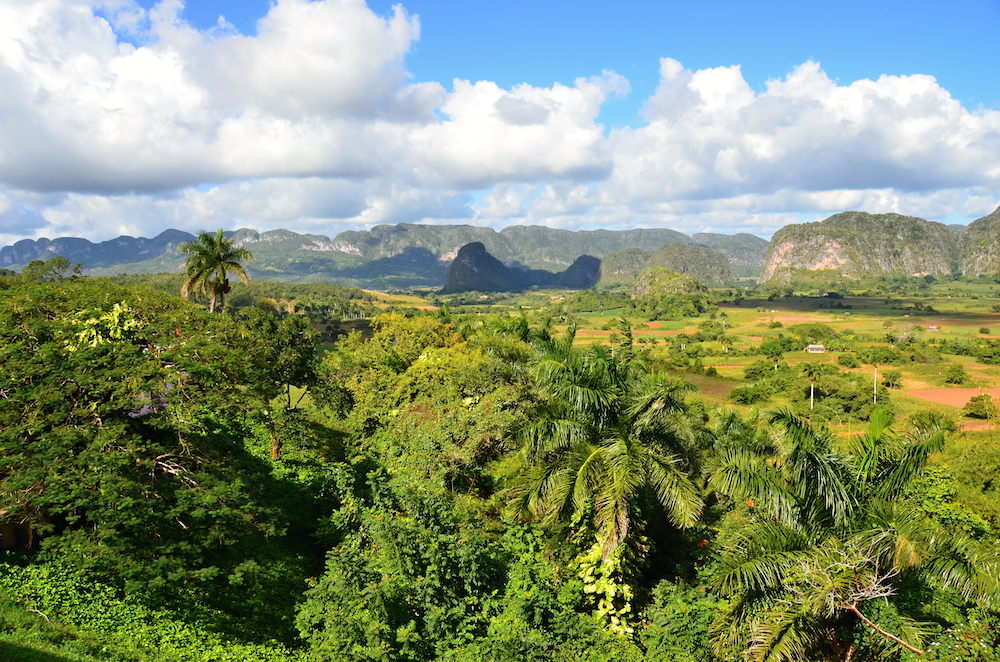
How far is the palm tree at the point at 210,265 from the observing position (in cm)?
2084

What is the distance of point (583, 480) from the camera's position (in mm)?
8188

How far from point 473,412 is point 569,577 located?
5297 millimetres

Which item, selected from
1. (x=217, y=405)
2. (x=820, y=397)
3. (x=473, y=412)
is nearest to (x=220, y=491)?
(x=217, y=405)

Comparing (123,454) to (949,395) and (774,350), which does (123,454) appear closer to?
(949,395)

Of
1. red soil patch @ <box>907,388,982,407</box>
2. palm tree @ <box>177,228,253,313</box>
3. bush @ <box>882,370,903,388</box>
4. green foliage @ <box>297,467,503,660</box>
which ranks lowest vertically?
red soil patch @ <box>907,388,982,407</box>

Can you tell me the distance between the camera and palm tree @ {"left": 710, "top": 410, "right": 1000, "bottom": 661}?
6.40 meters

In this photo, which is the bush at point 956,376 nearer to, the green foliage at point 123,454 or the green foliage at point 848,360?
the green foliage at point 848,360

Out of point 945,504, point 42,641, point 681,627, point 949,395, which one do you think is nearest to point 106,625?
point 42,641

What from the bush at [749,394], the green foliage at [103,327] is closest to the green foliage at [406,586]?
the green foliage at [103,327]

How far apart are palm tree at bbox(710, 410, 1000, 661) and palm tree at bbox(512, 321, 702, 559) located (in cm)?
80

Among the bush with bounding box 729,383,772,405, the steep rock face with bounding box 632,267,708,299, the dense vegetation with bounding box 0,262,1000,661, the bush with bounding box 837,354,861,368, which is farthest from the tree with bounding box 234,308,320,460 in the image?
the steep rock face with bounding box 632,267,708,299

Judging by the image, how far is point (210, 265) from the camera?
21.1 metres

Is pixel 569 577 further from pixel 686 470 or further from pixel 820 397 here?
pixel 820 397

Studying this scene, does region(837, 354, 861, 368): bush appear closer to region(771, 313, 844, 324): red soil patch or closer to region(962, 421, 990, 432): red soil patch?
region(962, 421, 990, 432): red soil patch
